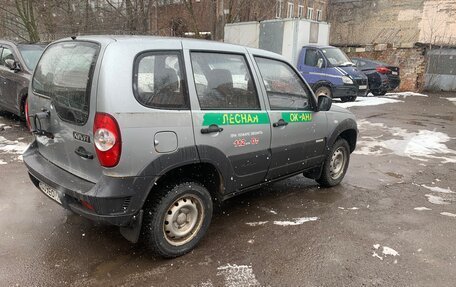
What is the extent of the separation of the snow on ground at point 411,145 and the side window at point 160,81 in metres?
4.88

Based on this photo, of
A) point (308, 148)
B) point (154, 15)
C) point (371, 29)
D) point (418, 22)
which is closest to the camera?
point (308, 148)

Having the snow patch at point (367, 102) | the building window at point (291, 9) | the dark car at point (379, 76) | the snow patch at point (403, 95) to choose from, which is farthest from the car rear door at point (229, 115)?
the building window at point (291, 9)

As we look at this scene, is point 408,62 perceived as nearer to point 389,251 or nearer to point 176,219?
point 389,251

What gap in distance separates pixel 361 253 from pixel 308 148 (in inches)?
52.5

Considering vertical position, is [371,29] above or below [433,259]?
above

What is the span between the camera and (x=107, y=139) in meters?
2.73

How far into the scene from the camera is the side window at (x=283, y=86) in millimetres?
3889

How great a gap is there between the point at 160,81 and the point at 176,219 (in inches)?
45.5

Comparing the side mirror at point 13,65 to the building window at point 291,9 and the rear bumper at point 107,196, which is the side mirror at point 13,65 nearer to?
the rear bumper at point 107,196

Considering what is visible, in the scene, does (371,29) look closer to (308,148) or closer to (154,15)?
(154,15)

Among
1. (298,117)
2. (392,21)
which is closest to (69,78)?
(298,117)

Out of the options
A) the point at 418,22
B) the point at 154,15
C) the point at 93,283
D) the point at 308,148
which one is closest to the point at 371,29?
the point at 418,22

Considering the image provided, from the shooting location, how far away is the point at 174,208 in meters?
3.18

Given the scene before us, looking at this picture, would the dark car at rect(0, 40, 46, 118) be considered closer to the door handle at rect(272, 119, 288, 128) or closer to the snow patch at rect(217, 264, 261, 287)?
the door handle at rect(272, 119, 288, 128)
